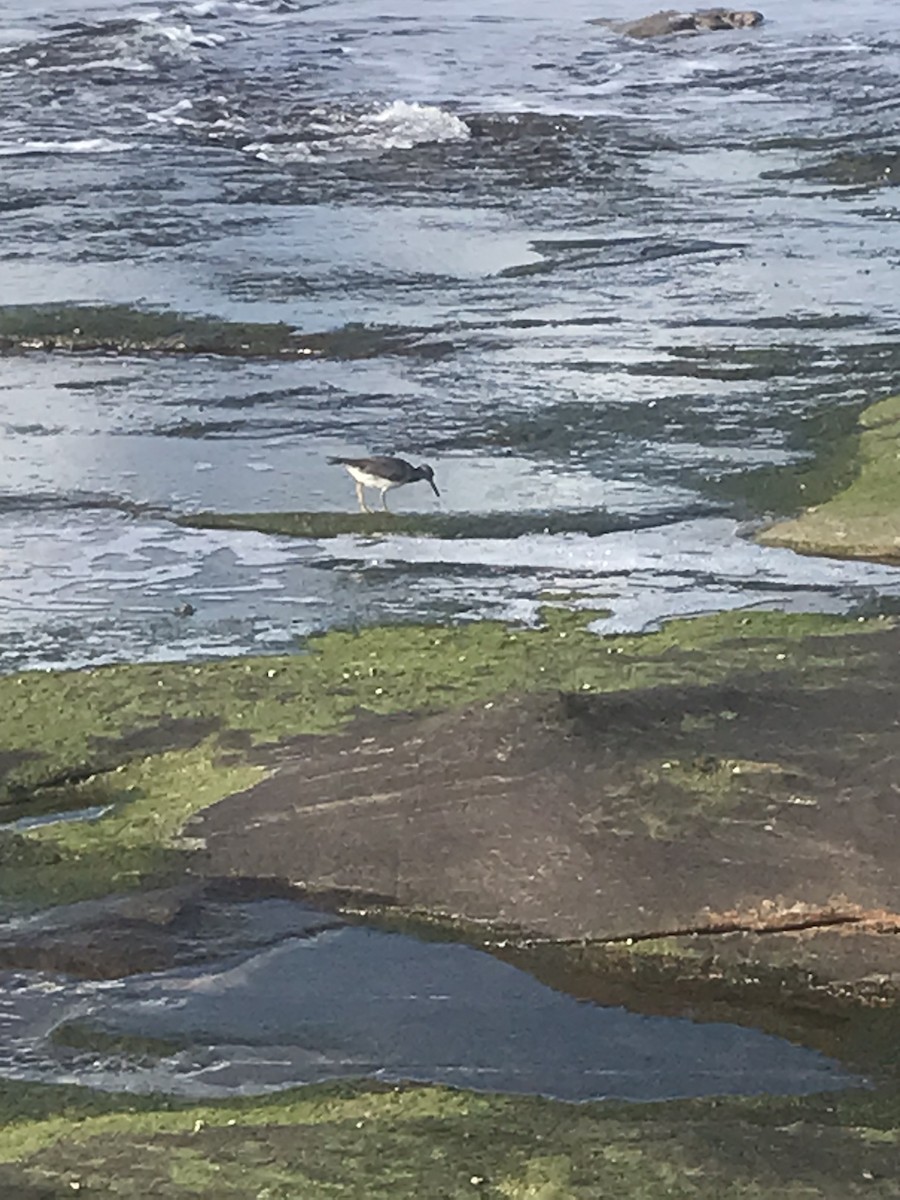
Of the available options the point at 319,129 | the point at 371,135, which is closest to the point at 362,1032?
the point at 371,135

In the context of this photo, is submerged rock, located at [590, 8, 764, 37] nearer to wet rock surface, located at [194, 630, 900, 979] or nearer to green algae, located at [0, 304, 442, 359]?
green algae, located at [0, 304, 442, 359]

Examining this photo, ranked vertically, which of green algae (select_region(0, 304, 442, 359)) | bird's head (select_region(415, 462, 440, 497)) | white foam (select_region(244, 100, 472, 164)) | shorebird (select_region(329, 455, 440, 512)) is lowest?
white foam (select_region(244, 100, 472, 164))

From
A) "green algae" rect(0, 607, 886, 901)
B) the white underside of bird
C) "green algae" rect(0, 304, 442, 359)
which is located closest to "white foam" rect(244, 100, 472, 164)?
"green algae" rect(0, 304, 442, 359)

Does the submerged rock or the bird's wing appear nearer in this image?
the bird's wing

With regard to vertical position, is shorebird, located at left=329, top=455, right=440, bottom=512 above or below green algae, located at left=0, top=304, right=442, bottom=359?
above

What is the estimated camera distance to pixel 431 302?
25.3 m

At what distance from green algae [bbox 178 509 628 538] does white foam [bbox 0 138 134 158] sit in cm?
2084

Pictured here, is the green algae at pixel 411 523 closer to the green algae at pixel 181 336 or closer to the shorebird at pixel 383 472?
the shorebird at pixel 383 472

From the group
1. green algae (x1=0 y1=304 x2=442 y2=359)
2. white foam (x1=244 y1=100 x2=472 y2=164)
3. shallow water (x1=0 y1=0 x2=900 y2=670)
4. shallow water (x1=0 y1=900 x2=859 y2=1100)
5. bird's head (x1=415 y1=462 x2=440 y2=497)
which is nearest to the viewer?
shallow water (x1=0 y1=900 x2=859 y2=1100)

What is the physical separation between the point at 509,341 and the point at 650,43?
30.4 meters

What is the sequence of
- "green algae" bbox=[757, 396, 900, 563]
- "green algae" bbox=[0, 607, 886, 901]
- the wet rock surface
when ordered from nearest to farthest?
the wet rock surface < "green algae" bbox=[0, 607, 886, 901] < "green algae" bbox=[757, 396, 900, 563]

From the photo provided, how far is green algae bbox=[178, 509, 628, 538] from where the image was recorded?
1666 cm

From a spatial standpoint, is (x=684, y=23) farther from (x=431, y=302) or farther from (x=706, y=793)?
(x=706, y=793)

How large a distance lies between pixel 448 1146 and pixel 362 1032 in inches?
55.8
